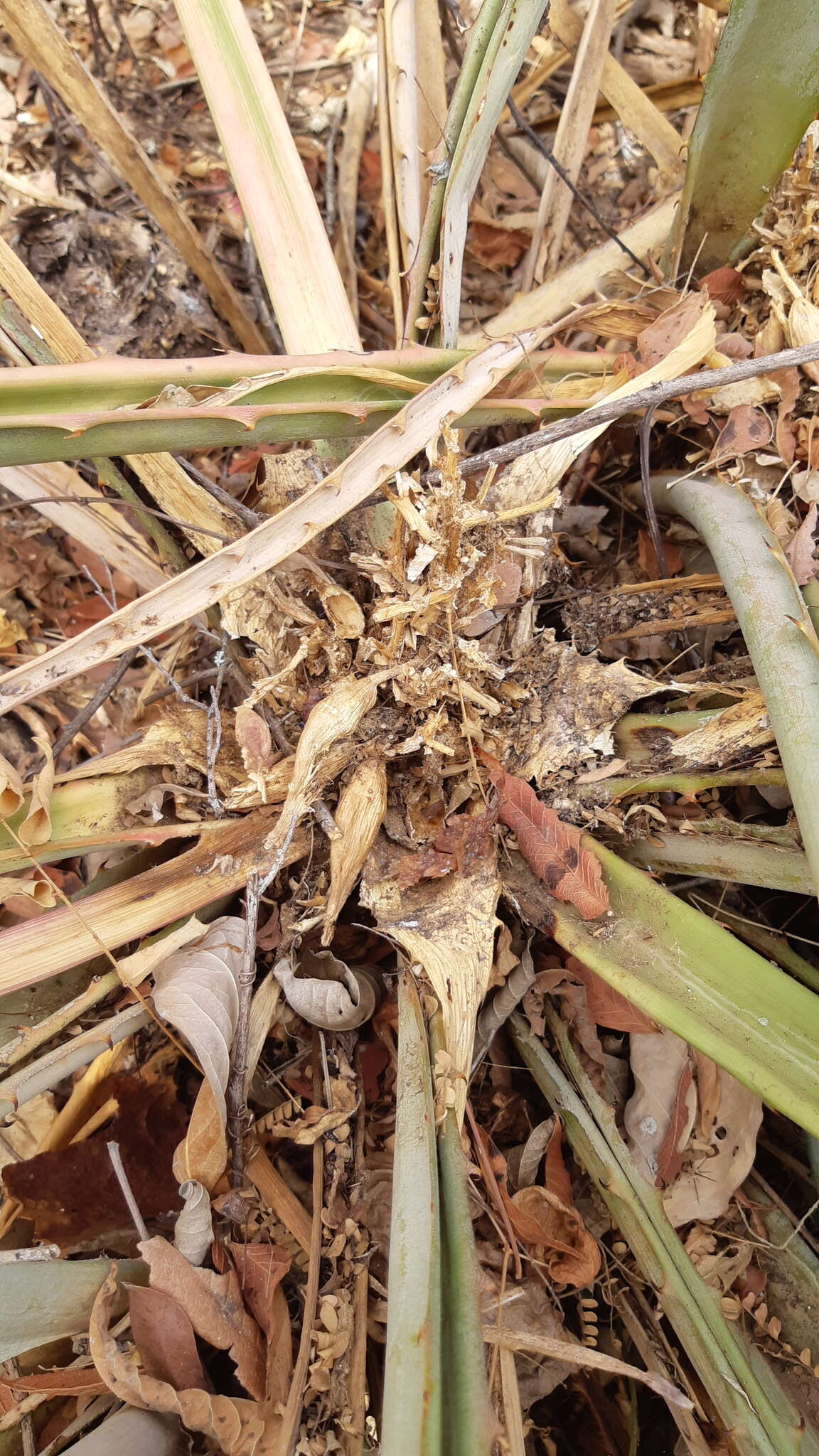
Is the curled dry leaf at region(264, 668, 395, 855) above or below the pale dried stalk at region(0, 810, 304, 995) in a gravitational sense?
above

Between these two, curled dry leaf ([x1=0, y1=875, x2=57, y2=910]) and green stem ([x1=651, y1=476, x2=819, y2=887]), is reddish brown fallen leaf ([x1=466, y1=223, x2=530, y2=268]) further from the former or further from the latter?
curled dry leaf ([x1=0, y1=875, x2=57, y2=910])

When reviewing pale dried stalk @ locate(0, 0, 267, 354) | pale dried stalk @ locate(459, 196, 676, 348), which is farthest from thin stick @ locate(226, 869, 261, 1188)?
pale dried stalk @ locate(0, 0, 267, 354)

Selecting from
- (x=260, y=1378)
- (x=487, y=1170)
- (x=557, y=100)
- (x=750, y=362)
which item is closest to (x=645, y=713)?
(x=750, y=362)

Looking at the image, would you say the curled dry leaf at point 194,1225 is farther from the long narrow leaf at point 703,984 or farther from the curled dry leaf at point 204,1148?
the long narrow leaf at point 703,984

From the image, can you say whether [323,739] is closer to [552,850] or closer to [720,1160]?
[552,850]

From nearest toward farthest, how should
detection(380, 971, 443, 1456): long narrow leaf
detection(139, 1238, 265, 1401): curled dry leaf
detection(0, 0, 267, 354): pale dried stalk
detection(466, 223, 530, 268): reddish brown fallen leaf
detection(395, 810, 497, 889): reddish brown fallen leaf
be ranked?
1. detection(380, 971, 443, 1456): long narrow leaf
2. detection(139, 1238, 265, 1401): curled dry leaf
3. detection(395, 810, 497, 889): reddish brown fallen leaf
4. detection(0, 0, 267, 354): pale dried stalk
5. detection(466, 223, 530, 268): reddish brown fallen leaf

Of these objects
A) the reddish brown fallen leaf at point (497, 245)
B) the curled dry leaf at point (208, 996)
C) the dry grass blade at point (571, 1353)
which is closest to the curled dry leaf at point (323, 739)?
the curled dry leaf at point (208, 996)

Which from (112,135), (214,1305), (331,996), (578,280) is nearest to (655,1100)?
(331,996)
